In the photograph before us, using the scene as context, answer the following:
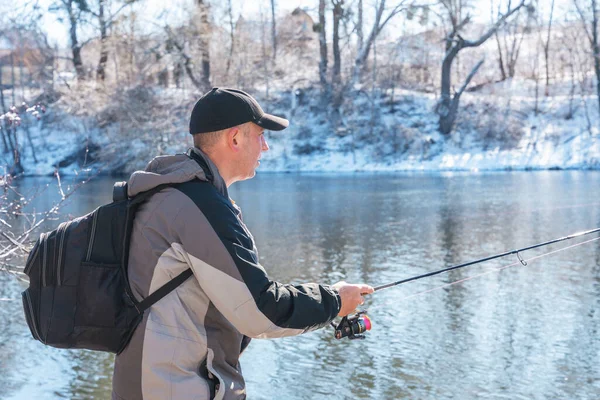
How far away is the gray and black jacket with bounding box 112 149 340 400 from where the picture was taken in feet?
7.31

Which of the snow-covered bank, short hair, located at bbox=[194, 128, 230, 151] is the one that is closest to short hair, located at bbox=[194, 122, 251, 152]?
short hair, located at bbox=[194, 128, 230, 151]

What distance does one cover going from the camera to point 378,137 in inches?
1476

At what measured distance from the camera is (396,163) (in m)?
35.4

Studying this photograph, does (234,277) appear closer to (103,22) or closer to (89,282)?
(89,282)

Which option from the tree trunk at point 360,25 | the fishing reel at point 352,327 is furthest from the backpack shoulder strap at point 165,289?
the tree trunk at point 360,25

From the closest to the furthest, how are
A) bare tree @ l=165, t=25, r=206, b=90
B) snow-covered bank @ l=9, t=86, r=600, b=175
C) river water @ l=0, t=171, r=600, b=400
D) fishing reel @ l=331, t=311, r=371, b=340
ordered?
fishing reel @ l=331, t=311, r=371, b=340 → river water @ l=0, t=171, r=600, b=400 → snow-covered bank @ l=9, t=86, r=600, b=175 → bare tree @ l=165, t=25, r=206, b=90

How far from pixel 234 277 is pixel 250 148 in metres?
0.45

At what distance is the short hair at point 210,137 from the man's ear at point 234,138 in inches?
0.5

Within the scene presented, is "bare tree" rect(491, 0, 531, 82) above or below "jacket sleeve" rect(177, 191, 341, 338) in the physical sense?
above

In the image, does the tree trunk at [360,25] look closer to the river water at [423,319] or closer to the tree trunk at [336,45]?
the tree trunk at [336,45]

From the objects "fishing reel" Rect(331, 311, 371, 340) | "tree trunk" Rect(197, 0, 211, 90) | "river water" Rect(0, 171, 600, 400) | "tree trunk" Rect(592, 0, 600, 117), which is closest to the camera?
"fishing reel" Rect(331, 311, 371, 340)

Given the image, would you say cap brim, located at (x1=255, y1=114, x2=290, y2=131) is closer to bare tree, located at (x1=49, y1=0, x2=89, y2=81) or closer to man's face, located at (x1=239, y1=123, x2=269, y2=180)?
man's face, located at (x1=239, y1=123, x2=269, y2=180)

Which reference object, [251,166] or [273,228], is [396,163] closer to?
[273,228]

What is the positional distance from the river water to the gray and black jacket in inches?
163
